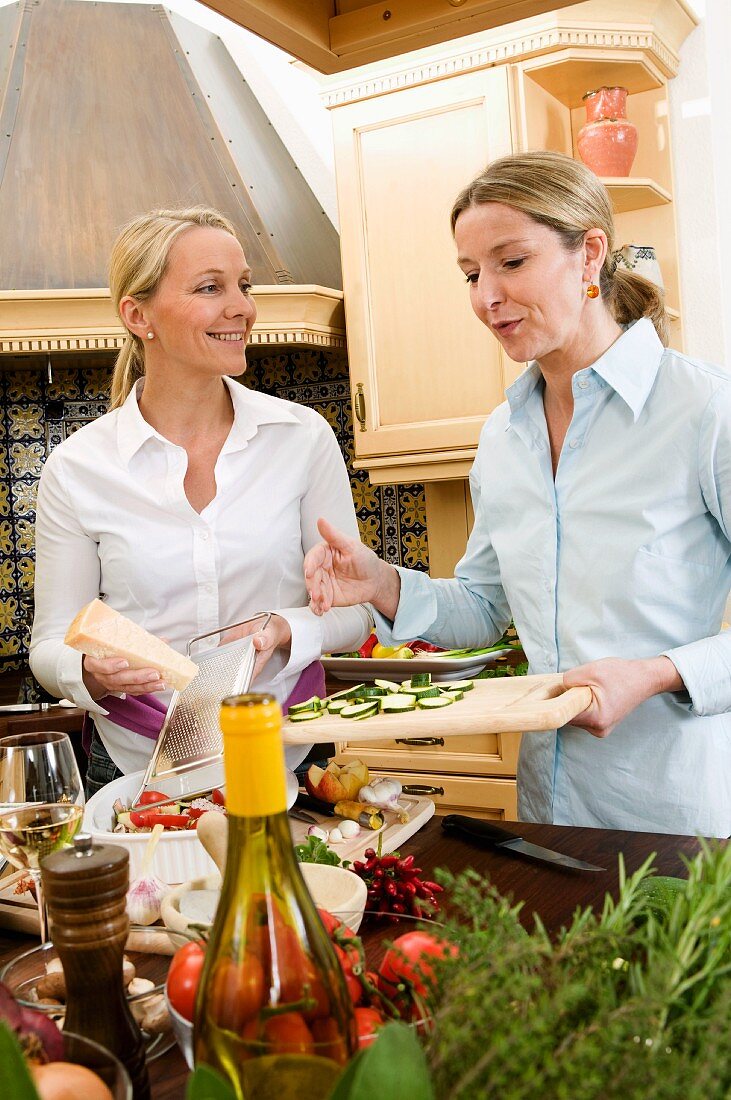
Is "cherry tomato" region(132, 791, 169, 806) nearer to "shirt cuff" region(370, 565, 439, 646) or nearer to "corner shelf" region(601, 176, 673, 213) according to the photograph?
"shirt cuff" region(370, 565, 439, 646)

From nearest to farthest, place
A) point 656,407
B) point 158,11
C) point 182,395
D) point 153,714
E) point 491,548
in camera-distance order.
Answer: point 656,407 < point 153,714 < point 491,548 < point 182,395 < point 158,11

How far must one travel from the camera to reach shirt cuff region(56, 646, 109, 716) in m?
1.48

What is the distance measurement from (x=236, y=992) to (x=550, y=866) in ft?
2.01

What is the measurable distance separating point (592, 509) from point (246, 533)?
1.94 ft

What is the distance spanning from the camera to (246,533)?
1.68 meters

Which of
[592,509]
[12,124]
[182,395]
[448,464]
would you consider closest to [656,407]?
[592,509]

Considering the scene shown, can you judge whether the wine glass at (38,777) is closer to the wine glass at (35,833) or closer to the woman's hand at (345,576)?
the wine glass at (35,833)

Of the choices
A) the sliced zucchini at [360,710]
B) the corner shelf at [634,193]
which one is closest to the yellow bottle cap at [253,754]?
the sliced zucchini at [360,710]

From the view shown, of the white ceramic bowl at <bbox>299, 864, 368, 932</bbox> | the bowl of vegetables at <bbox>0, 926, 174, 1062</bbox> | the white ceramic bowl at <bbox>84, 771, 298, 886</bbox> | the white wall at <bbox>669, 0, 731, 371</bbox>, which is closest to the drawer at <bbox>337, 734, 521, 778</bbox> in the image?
the white wall at <bbox>669, 0, 731, 371</bbox>

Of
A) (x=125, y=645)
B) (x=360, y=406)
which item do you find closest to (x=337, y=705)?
(x=125, y=645)

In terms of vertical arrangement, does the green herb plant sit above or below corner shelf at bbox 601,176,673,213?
below

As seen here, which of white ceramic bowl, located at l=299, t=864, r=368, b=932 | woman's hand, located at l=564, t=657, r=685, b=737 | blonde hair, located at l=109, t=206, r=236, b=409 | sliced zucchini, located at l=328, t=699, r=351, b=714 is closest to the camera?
white ceramic bowl, located at l=299, t=864, r=368, b=932

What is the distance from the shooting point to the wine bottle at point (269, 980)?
450mm

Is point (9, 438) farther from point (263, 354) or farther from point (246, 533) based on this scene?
point (246, 533)
